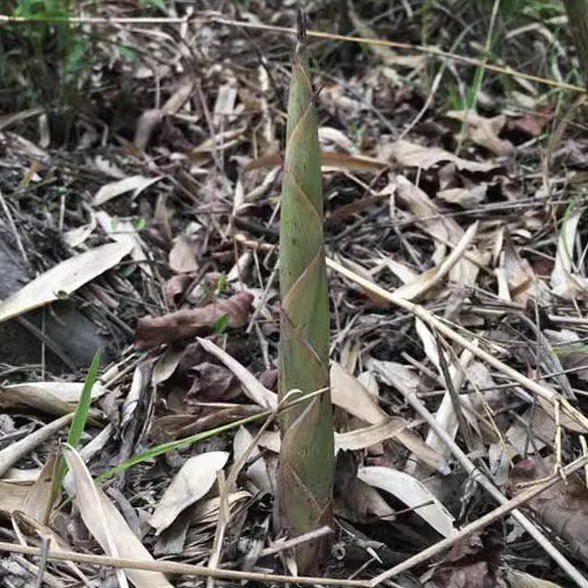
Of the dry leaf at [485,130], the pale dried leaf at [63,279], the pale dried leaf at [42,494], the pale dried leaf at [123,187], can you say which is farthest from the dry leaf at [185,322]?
the dry leaf at [485,130]

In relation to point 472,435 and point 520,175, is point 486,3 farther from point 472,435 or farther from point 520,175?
Answer: point 472,435

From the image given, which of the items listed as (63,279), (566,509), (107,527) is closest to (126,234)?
(63,279)

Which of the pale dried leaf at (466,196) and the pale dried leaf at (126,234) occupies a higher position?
the pale dried leaf at (126,234)

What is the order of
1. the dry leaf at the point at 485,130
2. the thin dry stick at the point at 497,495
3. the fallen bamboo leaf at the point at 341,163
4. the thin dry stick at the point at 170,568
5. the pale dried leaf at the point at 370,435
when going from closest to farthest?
the thin dry stick at the point at 170,568, the thin dry stick at the point at 497,495, the pale dried leaf at the point at 370,435, the fallen bamboo leaf at the point at 341,163, the dry leaf at the point at 485,130

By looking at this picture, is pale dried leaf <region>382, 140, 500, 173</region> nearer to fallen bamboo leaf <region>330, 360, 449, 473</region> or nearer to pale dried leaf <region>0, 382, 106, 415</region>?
fallen bamboo leaf <region>330, 360, 449, 473</region>

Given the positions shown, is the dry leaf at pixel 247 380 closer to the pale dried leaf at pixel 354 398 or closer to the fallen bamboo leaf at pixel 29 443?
the pale dried leaf at pixel 354 398

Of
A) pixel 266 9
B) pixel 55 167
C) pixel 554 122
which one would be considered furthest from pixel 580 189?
pixel 266 9

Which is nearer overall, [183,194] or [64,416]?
[64,416]

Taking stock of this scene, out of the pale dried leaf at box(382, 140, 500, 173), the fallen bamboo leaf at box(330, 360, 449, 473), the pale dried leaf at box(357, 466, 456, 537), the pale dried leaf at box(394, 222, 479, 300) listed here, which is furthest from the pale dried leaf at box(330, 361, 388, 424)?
the pale dried leaf at box(382, 140, 500, 173)
